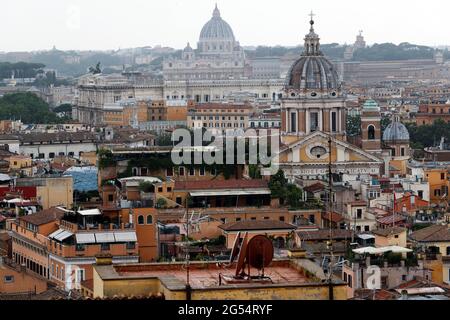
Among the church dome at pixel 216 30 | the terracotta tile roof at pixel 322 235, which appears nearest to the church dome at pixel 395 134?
the terracotta tile roof at pixel 322 235

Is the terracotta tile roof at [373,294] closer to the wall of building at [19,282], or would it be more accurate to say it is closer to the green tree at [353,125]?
the wall of building at [19,282]

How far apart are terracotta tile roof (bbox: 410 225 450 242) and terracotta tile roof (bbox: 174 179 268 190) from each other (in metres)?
5.48

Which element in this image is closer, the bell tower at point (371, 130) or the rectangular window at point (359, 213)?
the rectangular window at point (359, 213)

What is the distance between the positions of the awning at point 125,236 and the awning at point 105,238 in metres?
0.05

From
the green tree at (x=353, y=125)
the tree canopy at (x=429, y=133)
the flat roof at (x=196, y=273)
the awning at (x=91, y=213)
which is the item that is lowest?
the tree canopy at (x=429, y=133)

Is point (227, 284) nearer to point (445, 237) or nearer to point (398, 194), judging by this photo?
point (445, 237)

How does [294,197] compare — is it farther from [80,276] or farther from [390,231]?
[80,276]

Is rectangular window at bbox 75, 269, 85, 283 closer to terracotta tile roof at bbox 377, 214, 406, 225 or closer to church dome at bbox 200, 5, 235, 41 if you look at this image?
terracotta tile roof at bbox 377, 214, 406, 225

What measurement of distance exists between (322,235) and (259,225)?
115cm

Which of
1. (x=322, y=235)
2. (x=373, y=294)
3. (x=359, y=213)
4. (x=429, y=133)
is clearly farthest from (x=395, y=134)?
(x=373, y=294)

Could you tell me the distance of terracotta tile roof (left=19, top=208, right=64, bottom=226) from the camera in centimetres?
2027

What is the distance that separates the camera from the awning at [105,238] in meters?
18.6

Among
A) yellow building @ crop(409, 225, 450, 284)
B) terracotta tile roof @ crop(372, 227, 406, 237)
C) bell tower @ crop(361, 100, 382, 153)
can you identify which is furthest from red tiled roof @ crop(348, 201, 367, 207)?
bell tower @ crop(361, 100, 382, 153)

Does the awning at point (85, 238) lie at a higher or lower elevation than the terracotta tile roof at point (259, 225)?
higher
